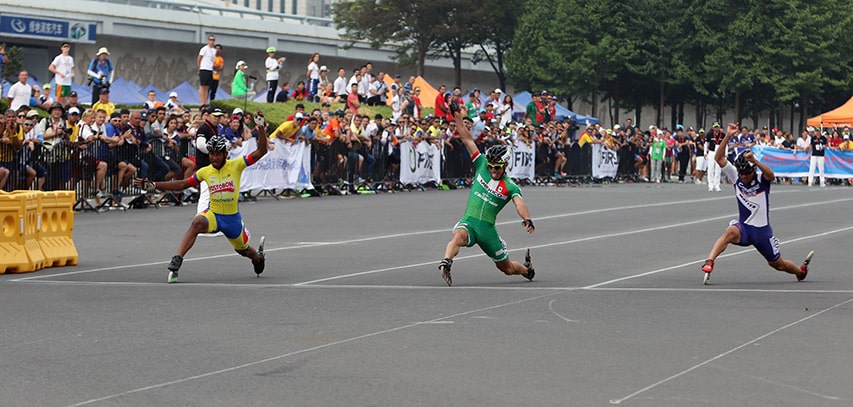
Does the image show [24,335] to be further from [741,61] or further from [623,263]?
[741,61]

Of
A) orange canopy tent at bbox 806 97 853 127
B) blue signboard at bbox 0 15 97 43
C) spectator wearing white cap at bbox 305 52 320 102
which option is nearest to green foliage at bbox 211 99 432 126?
spectator wearing white cap at bbox 305 52 320 102

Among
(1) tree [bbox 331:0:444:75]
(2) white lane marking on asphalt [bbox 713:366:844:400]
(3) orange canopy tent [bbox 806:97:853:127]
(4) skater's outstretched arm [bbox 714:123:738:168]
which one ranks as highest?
(1) tree [bbox 331:0:444:75]

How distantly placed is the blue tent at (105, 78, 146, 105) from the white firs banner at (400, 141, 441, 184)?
11417 mm

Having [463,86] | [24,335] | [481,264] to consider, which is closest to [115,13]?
[463,86]

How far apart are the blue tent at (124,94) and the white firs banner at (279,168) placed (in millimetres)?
12801

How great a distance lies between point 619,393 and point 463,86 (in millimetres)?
75146

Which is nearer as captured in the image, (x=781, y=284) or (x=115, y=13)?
(x=781, y=284)

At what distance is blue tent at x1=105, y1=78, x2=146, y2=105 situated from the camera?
4378 cm

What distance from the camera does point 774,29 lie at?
2815 inches

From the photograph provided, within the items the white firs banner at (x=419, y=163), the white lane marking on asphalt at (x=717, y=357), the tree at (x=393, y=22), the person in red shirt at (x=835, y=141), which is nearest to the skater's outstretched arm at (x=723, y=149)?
the white lane marking on asphalt at (x=717, y=357)

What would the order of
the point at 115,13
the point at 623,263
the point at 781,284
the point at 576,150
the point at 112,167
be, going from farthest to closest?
the point at 115,13, the point at 576,150, the point at 112,167, the point at 623,263, the point at 781,284

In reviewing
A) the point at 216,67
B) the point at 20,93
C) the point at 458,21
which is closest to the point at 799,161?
the point at 458,21

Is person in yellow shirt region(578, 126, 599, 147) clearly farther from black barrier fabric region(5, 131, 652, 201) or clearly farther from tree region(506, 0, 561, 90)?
tree region(506, 0, 561, 90)

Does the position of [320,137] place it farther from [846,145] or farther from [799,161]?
[846,145]
